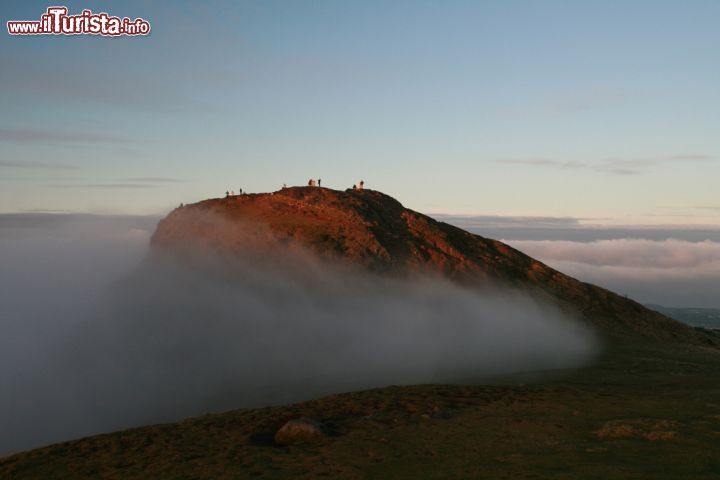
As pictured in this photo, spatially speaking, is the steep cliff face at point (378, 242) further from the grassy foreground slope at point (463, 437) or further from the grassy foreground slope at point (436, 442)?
the grassy foreground slope at point (436, 442)

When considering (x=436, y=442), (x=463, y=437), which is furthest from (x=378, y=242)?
(x=436, y=442)

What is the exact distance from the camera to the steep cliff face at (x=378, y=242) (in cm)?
6700

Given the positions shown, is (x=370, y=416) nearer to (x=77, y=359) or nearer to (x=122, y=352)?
(x=122, y=352)

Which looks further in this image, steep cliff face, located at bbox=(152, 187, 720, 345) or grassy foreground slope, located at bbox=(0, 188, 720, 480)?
steep cliff face, located at bbox=(152, 187, 720, 345)

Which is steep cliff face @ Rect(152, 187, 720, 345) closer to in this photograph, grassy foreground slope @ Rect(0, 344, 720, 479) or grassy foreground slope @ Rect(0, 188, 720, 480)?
grassy foreground slope @ Rect(0, 188, 720, 480)

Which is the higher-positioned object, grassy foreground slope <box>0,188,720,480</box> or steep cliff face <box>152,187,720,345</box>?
steep cliff face <box>152,187,720,345</box>

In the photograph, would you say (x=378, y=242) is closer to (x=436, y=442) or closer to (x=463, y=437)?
(x=463, y=437)

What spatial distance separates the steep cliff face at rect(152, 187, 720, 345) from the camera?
220 ft

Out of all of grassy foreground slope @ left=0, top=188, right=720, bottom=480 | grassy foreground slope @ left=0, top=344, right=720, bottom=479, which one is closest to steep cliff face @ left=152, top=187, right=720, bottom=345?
grassy foreground slope @ left=0, top=188, right=720, bottom=480

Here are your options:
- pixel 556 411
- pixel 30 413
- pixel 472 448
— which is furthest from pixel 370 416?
pixel 30 413

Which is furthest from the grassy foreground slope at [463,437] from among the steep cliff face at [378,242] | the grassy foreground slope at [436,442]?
the steep cliff face at [378,242]

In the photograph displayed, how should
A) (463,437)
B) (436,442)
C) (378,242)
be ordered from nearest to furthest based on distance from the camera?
1. (436,442)
2. (463,437)
3. (378,242)

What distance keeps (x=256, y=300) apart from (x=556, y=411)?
39744mm

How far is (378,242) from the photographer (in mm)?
68438
